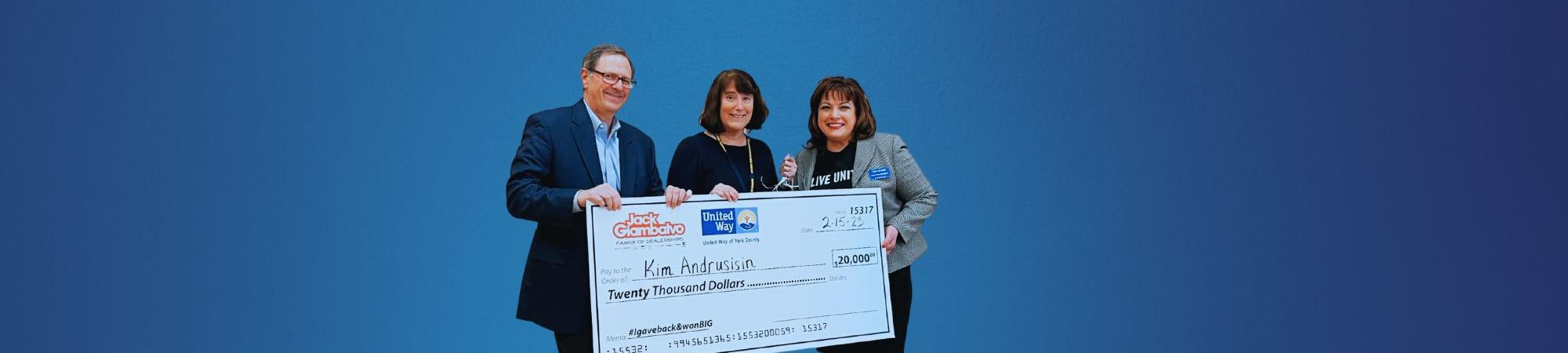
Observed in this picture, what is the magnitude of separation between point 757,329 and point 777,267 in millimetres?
164

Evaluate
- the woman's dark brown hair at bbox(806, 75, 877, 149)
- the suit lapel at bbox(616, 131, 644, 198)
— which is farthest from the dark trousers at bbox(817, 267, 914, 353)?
the suit lapel at bbox(616, 131, 644, 198)

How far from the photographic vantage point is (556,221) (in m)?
1.94

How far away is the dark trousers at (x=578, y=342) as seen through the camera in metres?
2.07

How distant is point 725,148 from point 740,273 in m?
0.38

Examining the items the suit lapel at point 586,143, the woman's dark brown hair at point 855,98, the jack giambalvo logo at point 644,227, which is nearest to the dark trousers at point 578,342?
the jack giambalvo logo at point 644,227

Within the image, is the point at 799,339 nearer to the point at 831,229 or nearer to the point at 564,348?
the point at 831,229

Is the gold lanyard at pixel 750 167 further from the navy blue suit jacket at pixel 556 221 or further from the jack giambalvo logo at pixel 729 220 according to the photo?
the navy blue suit jacket at pixel 556 221

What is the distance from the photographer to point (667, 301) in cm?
213

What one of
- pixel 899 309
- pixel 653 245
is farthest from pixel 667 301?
pixel 899 309

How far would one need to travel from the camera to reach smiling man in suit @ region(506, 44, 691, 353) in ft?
6.45

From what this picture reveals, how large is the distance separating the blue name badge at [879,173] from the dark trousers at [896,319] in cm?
27

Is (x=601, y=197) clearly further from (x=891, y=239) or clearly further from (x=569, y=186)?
(x=891, y=239)

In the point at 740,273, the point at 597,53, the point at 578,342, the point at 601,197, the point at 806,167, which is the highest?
Result: the point at 597,53

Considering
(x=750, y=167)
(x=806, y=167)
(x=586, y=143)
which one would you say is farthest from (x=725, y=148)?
(x=586, y=143)
